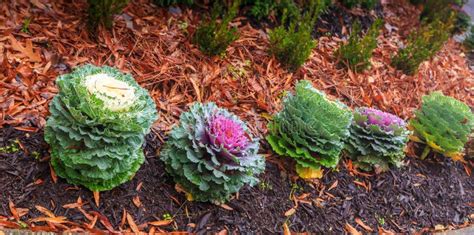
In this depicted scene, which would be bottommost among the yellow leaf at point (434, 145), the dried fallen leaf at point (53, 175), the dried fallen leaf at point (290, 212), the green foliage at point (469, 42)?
the green foliage at point (469, 42)

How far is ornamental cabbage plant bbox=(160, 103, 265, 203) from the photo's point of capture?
2.72 meters

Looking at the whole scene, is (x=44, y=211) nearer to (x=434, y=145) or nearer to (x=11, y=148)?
(x=11, y=148)

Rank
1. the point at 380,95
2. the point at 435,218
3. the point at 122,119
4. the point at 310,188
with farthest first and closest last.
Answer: the point at 380,95 → the point at 435,218 → the point at 310,188 → the point at 122,119

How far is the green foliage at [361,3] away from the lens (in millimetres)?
5155

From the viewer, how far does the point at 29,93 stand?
3.02 metres

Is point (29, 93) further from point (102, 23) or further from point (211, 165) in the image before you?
point (211, 165)

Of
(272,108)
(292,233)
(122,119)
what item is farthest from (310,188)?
(122,119)

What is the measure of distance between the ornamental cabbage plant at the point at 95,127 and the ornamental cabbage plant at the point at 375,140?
1.61 m

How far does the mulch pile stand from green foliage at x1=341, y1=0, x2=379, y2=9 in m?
0.60

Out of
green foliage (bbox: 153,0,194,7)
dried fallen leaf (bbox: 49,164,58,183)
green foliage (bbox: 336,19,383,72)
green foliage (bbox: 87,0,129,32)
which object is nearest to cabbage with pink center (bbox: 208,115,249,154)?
dried fallen leaf (bbox: 49,164,58,183)

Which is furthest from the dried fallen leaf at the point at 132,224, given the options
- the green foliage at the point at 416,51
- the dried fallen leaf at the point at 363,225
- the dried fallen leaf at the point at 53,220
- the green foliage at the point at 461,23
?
the green foliage at the point at 461,23

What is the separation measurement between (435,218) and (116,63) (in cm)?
256

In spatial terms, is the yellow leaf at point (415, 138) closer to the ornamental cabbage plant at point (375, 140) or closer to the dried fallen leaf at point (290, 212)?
the ornamental cabbage plant at point (375, 140)

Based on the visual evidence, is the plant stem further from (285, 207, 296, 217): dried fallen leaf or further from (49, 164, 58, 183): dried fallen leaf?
(49, 164, 58, 183): dried fallen leaf
